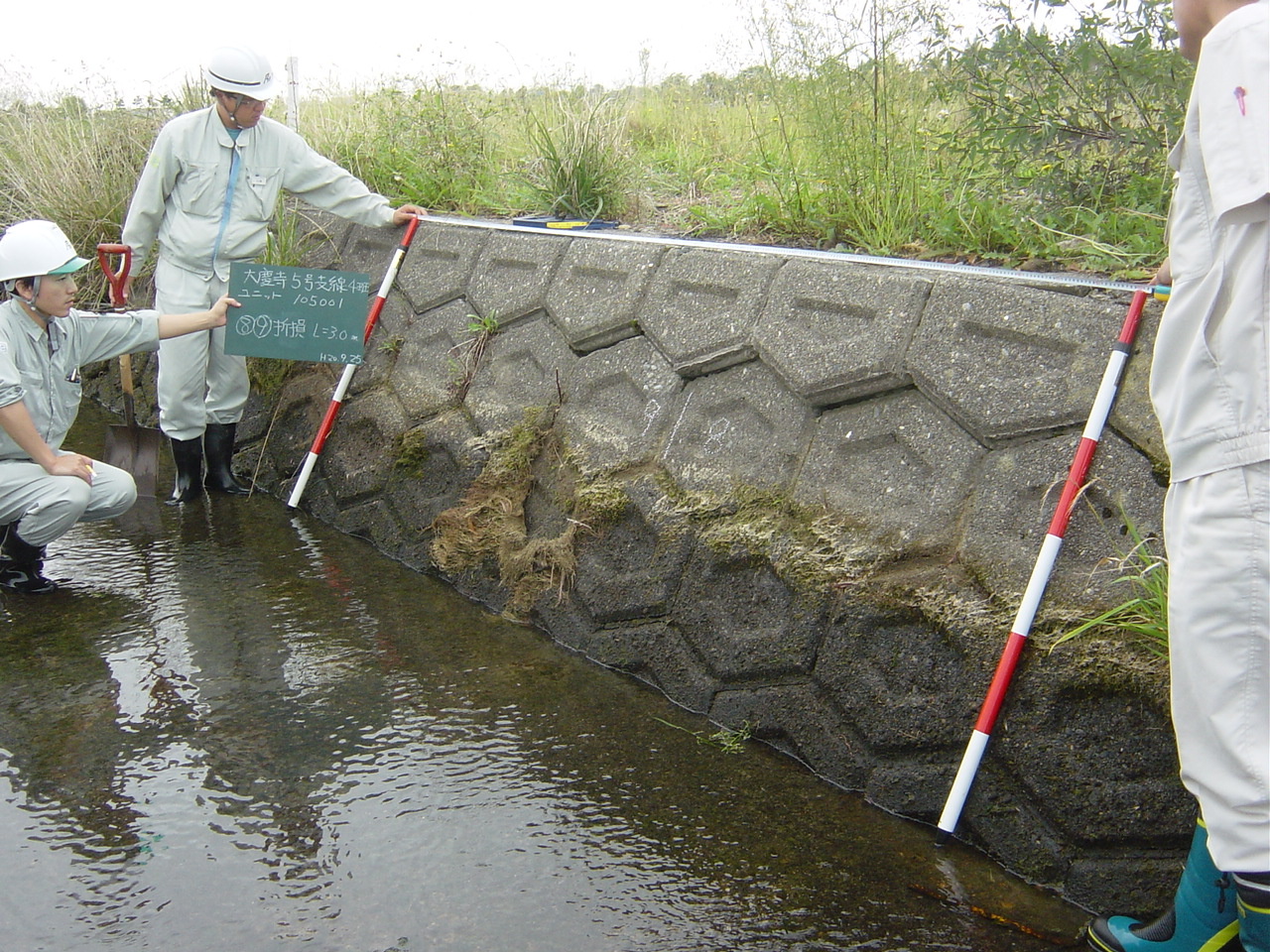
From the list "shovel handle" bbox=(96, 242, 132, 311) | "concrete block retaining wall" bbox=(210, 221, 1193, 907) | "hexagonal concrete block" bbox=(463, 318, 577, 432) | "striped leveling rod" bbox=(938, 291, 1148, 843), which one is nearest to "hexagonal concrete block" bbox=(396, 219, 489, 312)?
"concrete block retaining wall" bbox=(210, 221, 1193, 907)

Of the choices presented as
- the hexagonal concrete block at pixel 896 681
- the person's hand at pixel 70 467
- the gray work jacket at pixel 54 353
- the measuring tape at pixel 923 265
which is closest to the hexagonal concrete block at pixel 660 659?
the hexagonal concrete block at pixel 896 681

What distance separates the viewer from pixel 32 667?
11.1ft

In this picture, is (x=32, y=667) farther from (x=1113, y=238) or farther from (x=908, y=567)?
(x=1113, y=238)

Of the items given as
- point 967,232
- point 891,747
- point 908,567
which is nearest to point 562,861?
point 891,747

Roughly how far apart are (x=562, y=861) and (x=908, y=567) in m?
1.12

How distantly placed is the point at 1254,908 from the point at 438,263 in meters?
3.96

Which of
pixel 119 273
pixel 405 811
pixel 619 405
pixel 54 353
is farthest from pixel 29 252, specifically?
pixel 405 811

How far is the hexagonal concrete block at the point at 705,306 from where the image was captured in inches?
136

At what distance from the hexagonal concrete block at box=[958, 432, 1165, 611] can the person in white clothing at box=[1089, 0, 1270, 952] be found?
2.29 feet

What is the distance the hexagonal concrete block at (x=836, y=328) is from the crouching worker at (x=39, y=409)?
8.63 feet

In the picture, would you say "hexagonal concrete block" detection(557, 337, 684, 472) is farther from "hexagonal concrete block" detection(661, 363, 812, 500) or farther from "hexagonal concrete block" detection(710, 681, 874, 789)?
"hexagonal concrete block" detection(710, 681, 874, 789)

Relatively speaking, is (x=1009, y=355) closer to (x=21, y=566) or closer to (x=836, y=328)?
(x=836, y=328)

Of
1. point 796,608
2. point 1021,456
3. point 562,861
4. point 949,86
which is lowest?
point 562,861

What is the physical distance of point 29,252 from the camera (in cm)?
394
